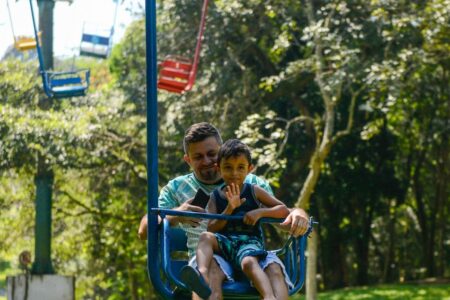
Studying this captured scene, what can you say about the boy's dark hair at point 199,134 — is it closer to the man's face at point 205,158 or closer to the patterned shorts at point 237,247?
the man's face at point 205,158

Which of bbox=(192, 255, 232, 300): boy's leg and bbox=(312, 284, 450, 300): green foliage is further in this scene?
bbox=(312, 284, 450, 300): green foliage

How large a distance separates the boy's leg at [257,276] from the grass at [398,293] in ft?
37.2

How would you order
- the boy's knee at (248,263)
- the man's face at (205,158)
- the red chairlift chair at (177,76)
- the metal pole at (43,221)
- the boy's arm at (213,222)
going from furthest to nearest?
the metal pole at (43,221) < the red chairlift chair at (177,76) < the man's face at (205,158) < the boy's arm at (213,222) < the boy's knee at (248,263)

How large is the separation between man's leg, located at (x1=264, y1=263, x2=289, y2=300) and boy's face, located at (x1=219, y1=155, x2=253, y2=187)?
391 millimetres

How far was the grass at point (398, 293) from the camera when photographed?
15625 millimetres

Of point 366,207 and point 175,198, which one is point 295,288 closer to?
point 175,198

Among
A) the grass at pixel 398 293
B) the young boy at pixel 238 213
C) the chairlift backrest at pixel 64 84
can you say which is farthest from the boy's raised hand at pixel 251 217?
the grass at pixel 398 293

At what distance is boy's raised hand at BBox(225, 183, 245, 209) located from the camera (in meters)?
4.12

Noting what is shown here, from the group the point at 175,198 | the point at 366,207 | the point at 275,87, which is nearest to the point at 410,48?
the point at 275,87

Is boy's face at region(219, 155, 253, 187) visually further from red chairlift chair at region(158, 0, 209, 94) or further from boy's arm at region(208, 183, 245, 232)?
red chairlift chair at region(158, 0, 209, 94)

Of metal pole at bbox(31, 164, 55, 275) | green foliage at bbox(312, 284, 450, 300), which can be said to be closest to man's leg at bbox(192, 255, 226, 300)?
metal pole at bbox(31, 164, 55, 275)

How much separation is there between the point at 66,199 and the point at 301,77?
4297 mm

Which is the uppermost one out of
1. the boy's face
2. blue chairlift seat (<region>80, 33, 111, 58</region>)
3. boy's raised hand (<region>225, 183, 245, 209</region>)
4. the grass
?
blue chairlift seat (<region>80, 33, 111, 58</region>)

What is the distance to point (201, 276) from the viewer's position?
3928 mm
